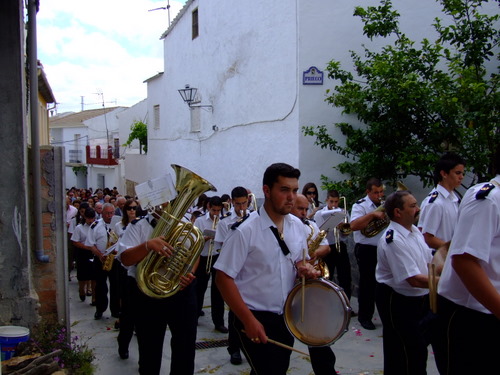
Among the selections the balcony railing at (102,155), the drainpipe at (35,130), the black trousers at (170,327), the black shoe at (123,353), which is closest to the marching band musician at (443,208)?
the black trousers at (170,327)

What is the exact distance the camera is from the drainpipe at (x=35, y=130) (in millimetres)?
5199

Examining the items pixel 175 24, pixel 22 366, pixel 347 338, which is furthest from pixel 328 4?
pixel 175 24

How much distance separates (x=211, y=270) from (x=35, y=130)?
10.2 feet

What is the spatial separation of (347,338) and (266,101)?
6.22m

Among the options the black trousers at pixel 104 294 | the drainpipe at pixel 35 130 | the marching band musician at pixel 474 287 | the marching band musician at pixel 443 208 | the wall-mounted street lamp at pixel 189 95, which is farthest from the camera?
the wall-mounted street lamp at pixel 189 95

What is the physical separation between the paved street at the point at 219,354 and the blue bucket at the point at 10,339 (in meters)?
1.14

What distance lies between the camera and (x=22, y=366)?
4684 millimetres

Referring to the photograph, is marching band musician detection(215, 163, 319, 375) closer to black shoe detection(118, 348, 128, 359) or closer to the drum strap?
the drum strap

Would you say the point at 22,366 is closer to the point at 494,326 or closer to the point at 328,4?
the point at 494,326

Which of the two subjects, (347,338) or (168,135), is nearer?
(347,338)

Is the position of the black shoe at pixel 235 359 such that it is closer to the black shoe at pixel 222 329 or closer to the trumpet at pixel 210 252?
the black shoe at pixel 222 329

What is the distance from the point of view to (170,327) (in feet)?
15.5

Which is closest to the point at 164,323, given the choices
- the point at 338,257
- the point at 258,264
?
the point at 258,264

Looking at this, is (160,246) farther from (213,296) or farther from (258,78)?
(258,78)
